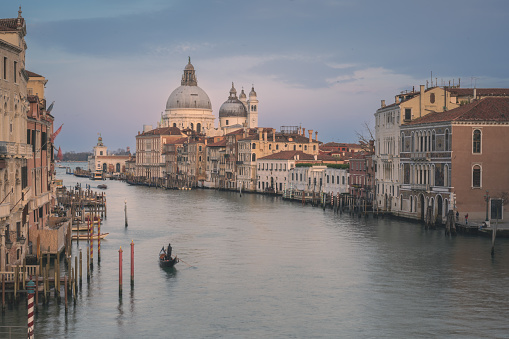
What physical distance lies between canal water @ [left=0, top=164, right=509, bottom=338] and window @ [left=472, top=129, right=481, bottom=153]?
493 cm

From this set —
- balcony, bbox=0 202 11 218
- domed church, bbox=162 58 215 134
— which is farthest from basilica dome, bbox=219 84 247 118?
balcony, bbox=0 202 11 218

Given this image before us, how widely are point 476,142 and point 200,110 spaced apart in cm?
10262

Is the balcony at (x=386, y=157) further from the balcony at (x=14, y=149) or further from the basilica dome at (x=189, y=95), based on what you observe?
the basilica dome at (x=189, y=95)

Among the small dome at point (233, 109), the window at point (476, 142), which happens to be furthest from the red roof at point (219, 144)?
the window at point (476, 142)

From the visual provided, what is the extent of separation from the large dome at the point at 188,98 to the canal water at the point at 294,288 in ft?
321

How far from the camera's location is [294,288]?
25.3 metres

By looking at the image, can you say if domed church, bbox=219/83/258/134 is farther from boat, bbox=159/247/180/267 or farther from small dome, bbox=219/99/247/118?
boat, bbox=159/247/180/267

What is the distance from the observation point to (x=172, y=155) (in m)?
117

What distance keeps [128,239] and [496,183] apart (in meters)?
18.7

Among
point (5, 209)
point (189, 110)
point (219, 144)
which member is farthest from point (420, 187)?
point (189, 110)

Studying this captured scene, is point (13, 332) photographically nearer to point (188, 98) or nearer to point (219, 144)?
point (219, 144)

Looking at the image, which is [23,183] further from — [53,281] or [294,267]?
[294,267]

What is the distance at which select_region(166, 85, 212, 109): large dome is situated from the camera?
457 ft

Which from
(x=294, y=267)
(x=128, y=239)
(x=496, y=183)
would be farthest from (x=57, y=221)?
(x=496, y=183)
